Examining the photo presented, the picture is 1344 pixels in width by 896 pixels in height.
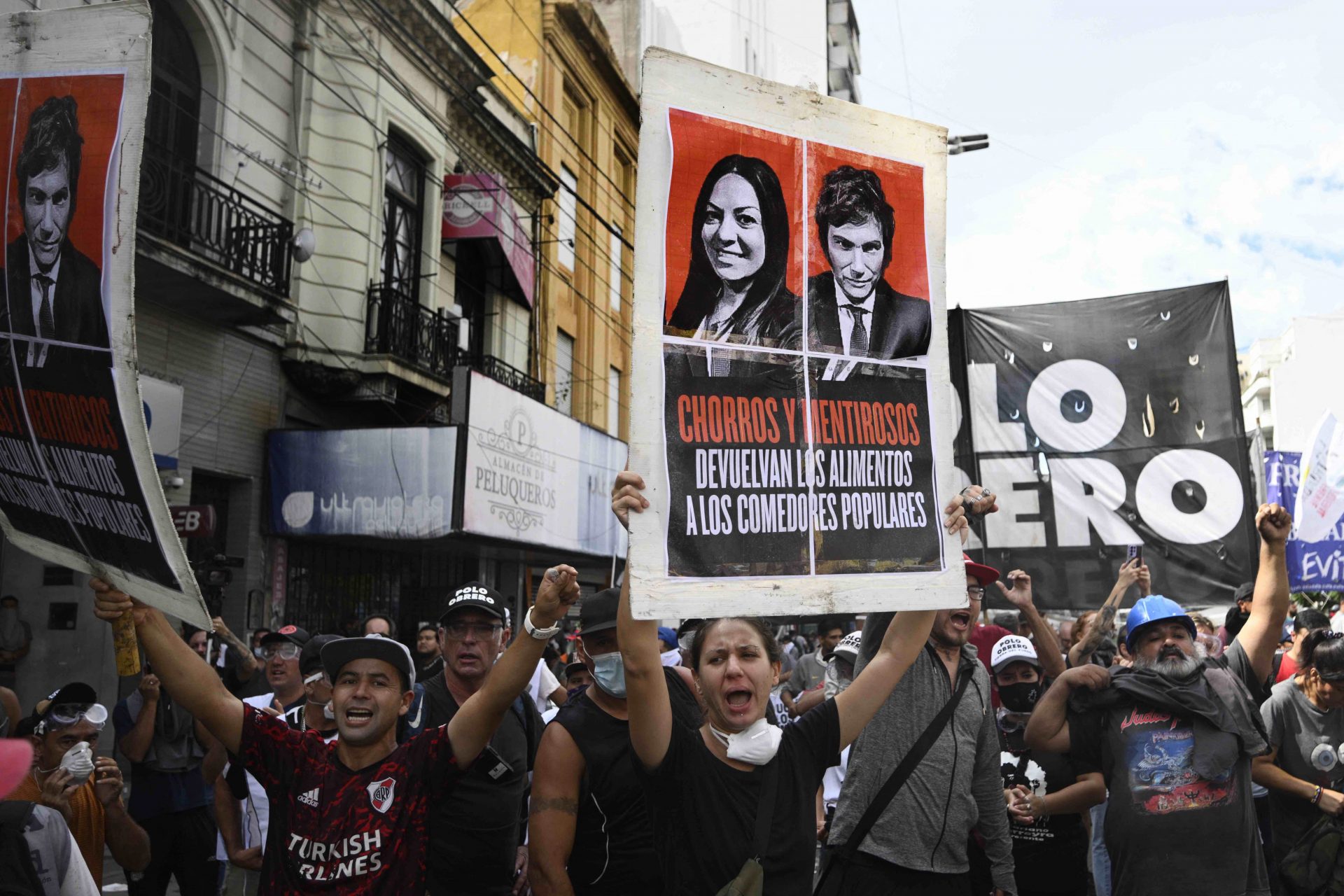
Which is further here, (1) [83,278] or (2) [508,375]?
(2) [508,375]

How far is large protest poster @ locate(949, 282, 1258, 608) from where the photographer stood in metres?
7.89

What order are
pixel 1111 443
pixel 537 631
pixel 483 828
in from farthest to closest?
1. pixel 1111 443
2. pixel 483 828
3. pixel 537 631

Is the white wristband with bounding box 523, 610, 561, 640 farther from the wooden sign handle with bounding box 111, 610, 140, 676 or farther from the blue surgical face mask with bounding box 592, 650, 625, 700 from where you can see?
the wooden sign handle with bounding box 111, 610, 140, 676

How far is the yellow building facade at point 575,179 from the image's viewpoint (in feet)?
77.0

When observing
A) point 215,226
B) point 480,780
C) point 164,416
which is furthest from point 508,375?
point 480,780

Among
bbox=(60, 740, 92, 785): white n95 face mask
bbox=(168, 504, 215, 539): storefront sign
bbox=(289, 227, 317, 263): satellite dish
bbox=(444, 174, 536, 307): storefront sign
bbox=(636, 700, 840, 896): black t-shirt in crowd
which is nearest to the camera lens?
bbox=(636, 700, 840, 896): black t-shirt in crowd

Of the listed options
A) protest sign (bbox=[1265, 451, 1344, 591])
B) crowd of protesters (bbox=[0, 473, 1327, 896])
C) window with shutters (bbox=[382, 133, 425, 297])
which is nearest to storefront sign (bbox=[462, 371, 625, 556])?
window with shutters (bbox=[382, 133, 425, 297])

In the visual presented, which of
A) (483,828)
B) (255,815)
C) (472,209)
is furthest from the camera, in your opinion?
(472,209)

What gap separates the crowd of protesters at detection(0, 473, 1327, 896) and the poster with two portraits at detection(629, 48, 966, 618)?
0.53 feet

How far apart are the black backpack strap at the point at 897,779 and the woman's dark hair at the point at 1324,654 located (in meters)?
2.12

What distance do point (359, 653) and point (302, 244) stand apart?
1092 cm

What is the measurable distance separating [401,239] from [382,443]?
386 centimetres

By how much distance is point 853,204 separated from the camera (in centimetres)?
329

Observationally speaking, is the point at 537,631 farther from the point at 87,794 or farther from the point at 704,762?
the point at 87,794
